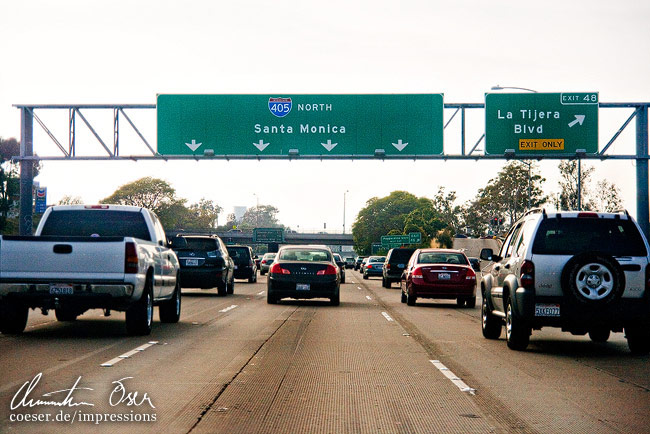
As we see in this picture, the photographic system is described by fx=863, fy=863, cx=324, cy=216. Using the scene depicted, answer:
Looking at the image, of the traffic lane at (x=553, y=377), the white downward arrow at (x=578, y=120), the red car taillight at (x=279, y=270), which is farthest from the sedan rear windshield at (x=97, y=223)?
the white downward arrow at (x=578, y=120)

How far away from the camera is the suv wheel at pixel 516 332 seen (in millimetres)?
12445

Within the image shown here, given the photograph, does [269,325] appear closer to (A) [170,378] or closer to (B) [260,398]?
(A) [170,378]

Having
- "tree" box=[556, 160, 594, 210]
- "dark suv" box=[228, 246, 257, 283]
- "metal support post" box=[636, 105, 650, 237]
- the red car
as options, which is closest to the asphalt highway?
the red car

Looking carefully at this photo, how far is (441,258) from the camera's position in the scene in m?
25.1

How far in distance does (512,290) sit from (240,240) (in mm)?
133830

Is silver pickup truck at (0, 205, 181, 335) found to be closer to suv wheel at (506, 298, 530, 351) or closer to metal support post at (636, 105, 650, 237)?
suv wheel at (506, 298, 530, 351)

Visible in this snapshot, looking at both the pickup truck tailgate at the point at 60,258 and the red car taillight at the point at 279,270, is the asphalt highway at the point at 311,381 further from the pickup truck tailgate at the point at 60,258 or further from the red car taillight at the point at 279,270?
the red car taillight at the point at 279,270

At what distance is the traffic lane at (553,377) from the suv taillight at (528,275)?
1.02m

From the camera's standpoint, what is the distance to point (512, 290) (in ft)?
40.7

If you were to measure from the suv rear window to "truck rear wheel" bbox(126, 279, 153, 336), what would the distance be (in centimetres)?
613

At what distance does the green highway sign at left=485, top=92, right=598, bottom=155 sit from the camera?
34.1 metres

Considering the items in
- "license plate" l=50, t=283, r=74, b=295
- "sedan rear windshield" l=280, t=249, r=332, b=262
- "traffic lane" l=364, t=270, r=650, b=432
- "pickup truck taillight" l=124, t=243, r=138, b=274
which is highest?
"pickup truck taillight" l=124, t=243, r=138, b=274

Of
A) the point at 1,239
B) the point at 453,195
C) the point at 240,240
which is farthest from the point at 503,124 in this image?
the point at 240,240

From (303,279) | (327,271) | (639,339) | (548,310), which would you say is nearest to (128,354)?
(548,310)
